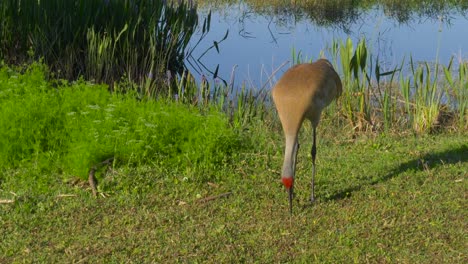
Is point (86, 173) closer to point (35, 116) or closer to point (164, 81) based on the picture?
point (35, 116)

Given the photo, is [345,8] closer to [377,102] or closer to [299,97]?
[377,102]

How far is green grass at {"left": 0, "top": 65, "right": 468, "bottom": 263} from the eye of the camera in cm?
437

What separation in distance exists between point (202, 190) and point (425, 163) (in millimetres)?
1776

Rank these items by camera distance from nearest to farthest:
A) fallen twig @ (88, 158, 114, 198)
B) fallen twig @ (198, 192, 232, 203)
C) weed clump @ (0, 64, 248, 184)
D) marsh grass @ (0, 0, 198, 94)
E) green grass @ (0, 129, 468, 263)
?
1. green grass @ (0, 129, 468, 263)
2. fallen twig @ (198, 192, 232, 203)
3. fallen twig @ (88, 158, 114, 198)
4. weed clump @ (0, 64, 248, 184)
5. marsh grass @ (0, 0, 198, 94)

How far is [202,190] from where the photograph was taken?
5.19 m

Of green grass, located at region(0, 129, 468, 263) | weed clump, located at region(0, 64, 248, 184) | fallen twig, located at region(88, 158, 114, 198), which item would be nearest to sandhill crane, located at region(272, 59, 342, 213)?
green grass, located at region(0, 129, 468, 263)

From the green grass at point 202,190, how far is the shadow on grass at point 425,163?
14 millimetres

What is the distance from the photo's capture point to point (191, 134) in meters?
5.75

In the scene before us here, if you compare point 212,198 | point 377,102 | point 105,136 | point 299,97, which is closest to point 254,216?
point 212,198

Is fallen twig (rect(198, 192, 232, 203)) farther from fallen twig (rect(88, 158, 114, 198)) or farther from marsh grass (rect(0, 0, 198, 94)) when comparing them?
marsh grass (rect(0, 0, 198, 94))

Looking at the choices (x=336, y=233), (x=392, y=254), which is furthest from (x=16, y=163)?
(x=392, y=254)

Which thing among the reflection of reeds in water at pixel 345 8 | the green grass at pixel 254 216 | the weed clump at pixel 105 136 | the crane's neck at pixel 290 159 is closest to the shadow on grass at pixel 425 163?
the green grass at pixel 254 216

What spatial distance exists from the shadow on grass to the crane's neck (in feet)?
1.51

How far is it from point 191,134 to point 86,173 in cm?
89
